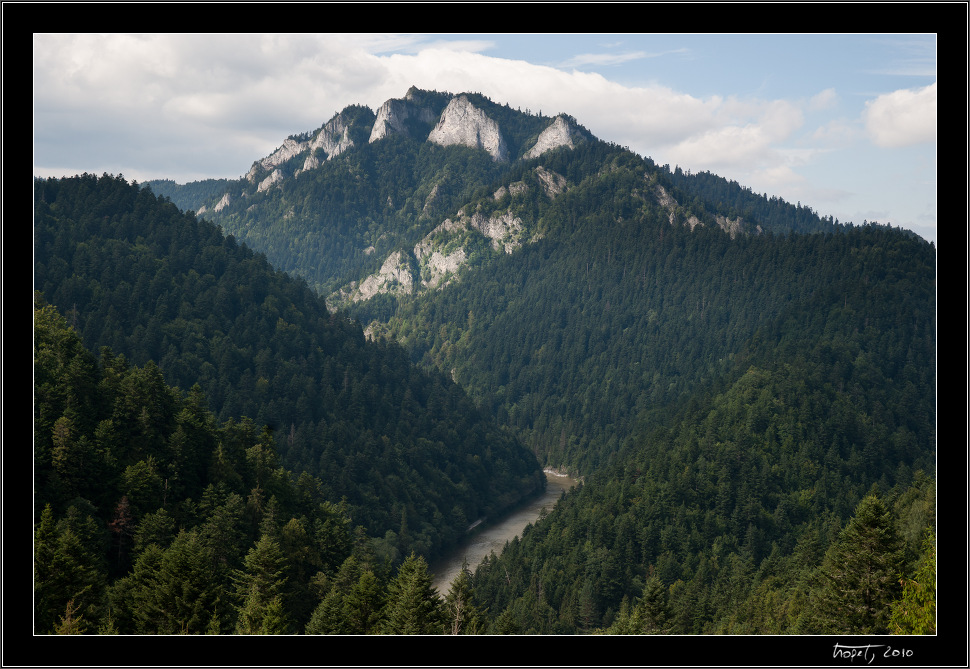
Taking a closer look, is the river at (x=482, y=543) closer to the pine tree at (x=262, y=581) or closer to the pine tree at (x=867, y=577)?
the pine tree at (x=262, y=581)

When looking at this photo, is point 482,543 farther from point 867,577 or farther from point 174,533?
point 867,577

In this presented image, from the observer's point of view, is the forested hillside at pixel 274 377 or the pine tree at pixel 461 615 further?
the forested hillside at pixel 274 377

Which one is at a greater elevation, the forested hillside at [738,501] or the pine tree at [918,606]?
the pine tree at [918,606]

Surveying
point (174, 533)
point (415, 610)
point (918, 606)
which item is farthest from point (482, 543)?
point (918, 606)

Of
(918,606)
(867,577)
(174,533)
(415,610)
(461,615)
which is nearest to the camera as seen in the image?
(918,606)

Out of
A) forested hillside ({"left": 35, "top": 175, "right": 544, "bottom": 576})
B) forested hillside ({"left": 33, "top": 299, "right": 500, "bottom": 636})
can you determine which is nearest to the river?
forested hillside ({"left": 35, "top": 175, "right": 544, "bottom": 576})

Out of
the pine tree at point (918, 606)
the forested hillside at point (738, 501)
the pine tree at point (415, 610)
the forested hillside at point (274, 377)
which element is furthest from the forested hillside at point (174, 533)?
the forested hillside at point (274, 377)

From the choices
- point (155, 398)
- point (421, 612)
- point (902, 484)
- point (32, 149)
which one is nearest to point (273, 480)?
point (155, 398)

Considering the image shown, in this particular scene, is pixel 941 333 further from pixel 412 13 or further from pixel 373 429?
pixel 373 429
